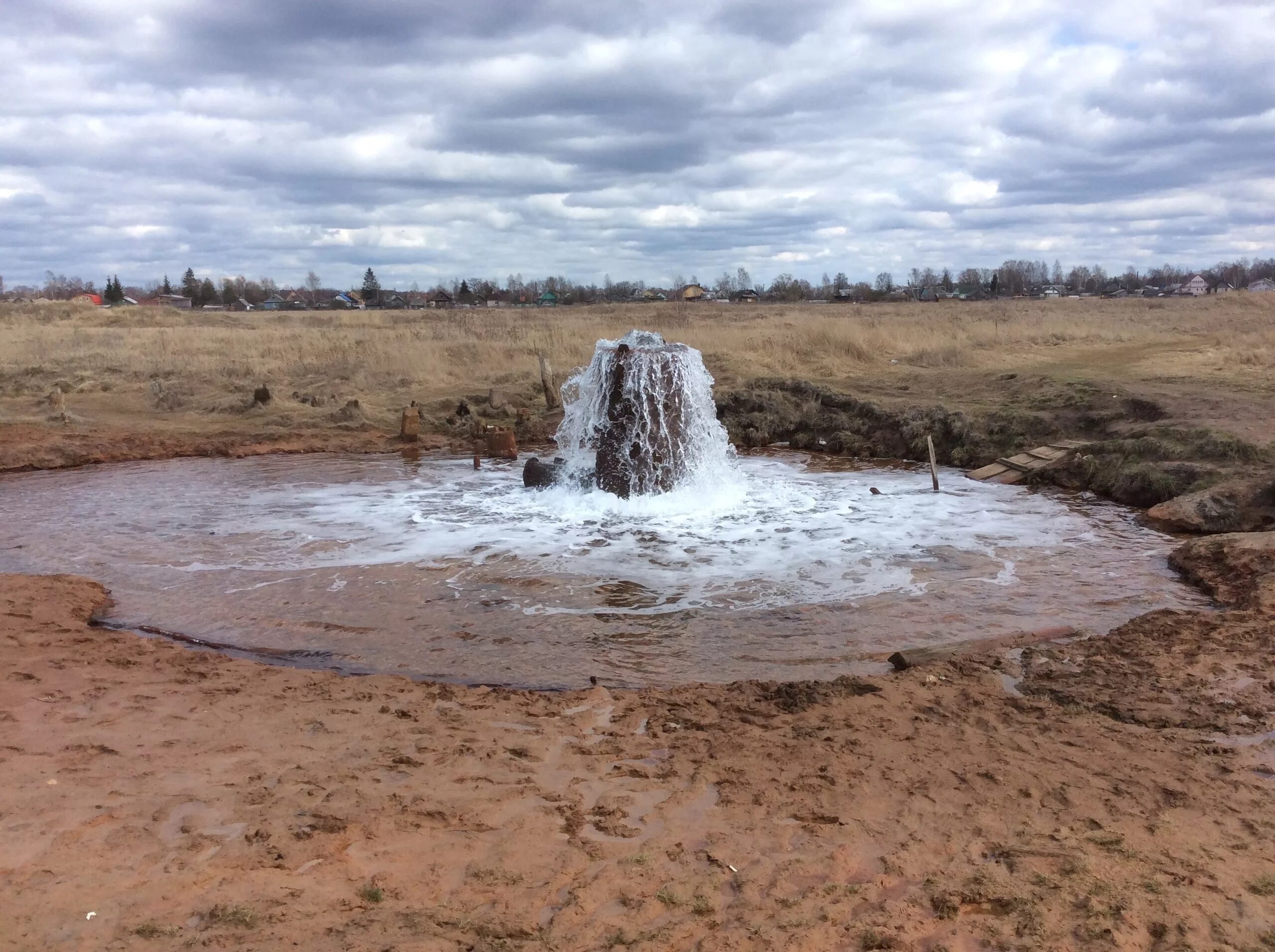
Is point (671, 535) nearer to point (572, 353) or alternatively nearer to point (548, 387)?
point (548, 387)

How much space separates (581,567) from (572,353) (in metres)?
14.1

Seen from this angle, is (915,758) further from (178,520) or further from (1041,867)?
(178,520)

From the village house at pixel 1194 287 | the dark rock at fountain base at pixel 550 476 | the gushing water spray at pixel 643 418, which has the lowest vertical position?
the dark rock at fountain base at pixel 550 476

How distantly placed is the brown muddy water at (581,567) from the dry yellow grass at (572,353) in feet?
20.2

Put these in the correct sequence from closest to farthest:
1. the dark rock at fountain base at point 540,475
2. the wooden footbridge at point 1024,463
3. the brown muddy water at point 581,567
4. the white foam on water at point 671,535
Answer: the brown muddy water at point 581,567, the white foam on water at point 671,535, the dark rock at fountain base at point 540,475, the wooden footbridge at point 1024,463

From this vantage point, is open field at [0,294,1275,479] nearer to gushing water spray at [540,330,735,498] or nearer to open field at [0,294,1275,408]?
open field at [0,294,1275,408]

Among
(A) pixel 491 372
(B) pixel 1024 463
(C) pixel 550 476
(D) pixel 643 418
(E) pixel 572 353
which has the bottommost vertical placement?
(B) pixel 1024 463

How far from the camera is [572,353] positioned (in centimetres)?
2172

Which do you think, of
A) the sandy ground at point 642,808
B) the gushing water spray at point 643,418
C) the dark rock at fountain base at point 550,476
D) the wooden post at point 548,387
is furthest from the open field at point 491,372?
the sandy ground at point 642,808

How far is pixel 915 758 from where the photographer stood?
171 inches

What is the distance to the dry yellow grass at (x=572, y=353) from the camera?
17750mm

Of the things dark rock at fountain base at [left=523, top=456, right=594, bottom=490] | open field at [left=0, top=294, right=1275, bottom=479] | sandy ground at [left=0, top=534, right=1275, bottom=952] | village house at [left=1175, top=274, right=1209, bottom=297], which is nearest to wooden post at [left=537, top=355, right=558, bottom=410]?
open field at [left=0, top=294, right=1275, bottom=479]

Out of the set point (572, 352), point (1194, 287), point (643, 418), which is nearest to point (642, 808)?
point (643, 418)

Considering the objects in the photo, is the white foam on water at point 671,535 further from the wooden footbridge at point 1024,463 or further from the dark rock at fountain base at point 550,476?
the wooden footbridge at point 1024,463
